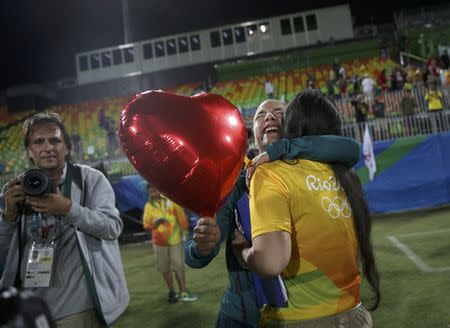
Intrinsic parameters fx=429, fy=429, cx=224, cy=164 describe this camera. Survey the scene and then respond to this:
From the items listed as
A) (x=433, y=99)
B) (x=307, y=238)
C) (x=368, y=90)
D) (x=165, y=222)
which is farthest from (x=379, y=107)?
(x=307, y=238)

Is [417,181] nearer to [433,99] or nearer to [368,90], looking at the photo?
[433,99]

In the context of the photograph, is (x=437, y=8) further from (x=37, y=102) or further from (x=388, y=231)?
(x=37, y=102)

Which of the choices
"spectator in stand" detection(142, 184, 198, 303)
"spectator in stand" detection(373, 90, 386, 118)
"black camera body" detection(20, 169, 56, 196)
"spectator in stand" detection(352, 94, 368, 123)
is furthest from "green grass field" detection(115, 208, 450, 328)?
"spectator in stand" detection(373, 90, 386, 118)

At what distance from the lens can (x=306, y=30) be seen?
25203 millimetres

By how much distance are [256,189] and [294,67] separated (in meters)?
22.6

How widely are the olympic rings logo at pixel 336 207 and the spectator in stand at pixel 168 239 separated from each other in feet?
13.5

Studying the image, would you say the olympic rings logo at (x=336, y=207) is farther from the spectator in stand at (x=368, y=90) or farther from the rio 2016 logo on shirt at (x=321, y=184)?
the spectator in stand at (x=368, y=90)

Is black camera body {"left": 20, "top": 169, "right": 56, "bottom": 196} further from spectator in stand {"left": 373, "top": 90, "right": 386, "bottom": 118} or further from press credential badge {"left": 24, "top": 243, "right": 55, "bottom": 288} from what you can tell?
spectator in stand {"left": 373, "top": 90, "right": 386, "bottom": 118}

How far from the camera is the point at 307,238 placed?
154cm

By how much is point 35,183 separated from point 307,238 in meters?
1.24

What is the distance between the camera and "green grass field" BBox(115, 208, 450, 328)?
13.8ft

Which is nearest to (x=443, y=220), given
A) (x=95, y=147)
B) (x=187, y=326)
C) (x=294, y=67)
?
(x=187, y=326)

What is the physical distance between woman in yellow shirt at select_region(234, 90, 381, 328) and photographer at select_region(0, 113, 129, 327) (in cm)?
93

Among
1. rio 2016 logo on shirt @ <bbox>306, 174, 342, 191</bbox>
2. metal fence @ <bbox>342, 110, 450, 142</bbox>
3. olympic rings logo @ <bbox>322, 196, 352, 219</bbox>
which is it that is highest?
metal fence @ <bbox>342, 110, 450, 142</bbox>
